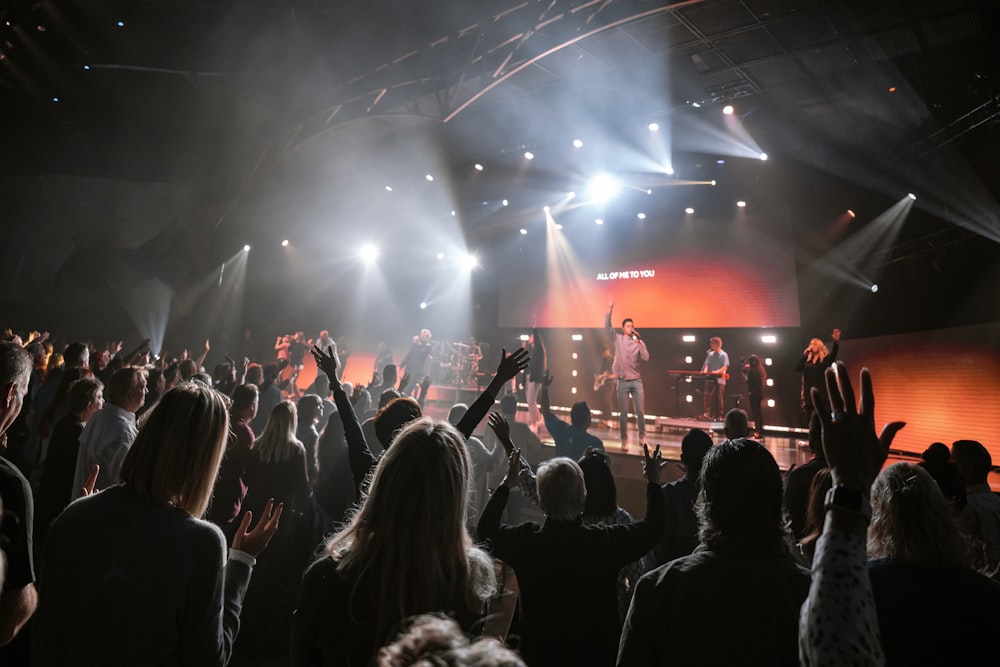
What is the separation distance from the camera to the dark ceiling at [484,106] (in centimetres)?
736

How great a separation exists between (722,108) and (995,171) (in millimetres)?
4199

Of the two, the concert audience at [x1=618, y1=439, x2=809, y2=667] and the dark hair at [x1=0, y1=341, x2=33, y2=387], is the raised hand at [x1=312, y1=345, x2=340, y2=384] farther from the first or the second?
the concert audience at [x1=618, y1=439, x2=809, y2=667]

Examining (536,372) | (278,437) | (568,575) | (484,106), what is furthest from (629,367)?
(568,575)

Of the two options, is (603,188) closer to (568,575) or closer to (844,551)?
(568,575)

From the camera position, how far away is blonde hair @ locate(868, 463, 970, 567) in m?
1.32

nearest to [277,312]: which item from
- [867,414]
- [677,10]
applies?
[677,10]

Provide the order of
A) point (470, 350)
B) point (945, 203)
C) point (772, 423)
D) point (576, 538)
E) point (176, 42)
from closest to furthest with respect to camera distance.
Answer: point (576, 538) → point (945, 203) → point (176, 42) → point (772, 423) → point (470, 350)

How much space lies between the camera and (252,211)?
41.0ft

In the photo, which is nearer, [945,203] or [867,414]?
[867,414]

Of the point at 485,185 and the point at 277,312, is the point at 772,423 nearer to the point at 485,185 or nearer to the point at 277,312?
the point at 485,185

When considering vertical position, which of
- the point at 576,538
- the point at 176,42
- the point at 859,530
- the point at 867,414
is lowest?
the point at 576,538

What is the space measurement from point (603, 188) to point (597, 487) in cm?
1130

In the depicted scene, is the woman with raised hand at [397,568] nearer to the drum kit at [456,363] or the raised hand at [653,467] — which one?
the raised hand at [653,467]

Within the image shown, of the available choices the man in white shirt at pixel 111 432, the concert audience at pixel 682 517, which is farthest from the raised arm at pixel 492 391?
the man in white shirt at pixel 111 432
